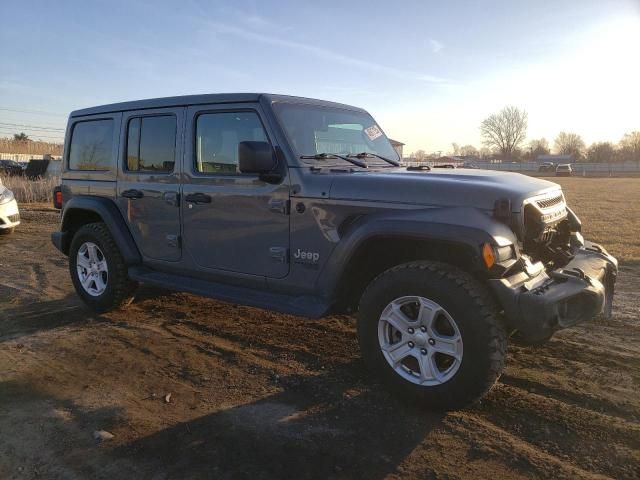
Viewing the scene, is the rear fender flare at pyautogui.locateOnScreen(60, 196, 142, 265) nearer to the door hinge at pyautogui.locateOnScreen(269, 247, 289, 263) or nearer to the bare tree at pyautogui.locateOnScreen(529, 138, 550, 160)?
the door hinge at pyautogui.locateOnScreen(269, 247, 289, 263)

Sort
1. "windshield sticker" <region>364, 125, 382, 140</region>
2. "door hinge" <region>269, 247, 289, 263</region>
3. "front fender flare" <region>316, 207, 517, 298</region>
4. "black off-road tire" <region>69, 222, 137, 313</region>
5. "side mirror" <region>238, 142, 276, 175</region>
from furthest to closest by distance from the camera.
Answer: "black off-road tire" <region>69, 222, 137, 313</region> → "windshield sticker" <region>364, 125, 382, 140</region> → "door hinge" <region>269, 247, 289, 263</region> → "side mirror" <region>238, 142, 276, 175</region> → "front fender flare" <region>316, 207, 517, 298</region>

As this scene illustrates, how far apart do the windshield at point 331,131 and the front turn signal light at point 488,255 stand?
5.37 ft

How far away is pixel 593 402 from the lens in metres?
3.25

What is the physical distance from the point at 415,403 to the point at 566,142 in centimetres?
12763

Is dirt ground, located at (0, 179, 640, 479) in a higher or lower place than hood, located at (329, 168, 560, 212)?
lower

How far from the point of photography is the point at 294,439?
2875 millimetres

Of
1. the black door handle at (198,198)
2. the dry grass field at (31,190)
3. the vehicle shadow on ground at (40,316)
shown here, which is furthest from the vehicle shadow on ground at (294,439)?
the dry grass field at (31,190)

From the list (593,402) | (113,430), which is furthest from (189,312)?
(593,402)

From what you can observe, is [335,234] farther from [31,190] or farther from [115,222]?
[31,190]

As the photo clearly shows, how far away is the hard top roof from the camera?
4.14m

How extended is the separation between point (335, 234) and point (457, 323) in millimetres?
1068

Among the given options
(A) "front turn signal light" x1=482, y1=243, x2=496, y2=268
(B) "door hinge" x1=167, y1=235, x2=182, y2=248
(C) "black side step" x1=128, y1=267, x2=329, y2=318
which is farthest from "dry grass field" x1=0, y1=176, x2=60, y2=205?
(A) "front turn signal light" x1=482, y1=243, x2=496, y2=268

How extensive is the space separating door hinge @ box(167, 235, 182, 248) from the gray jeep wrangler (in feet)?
0.06

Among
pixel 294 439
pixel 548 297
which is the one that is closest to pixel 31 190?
pixel 294 439
